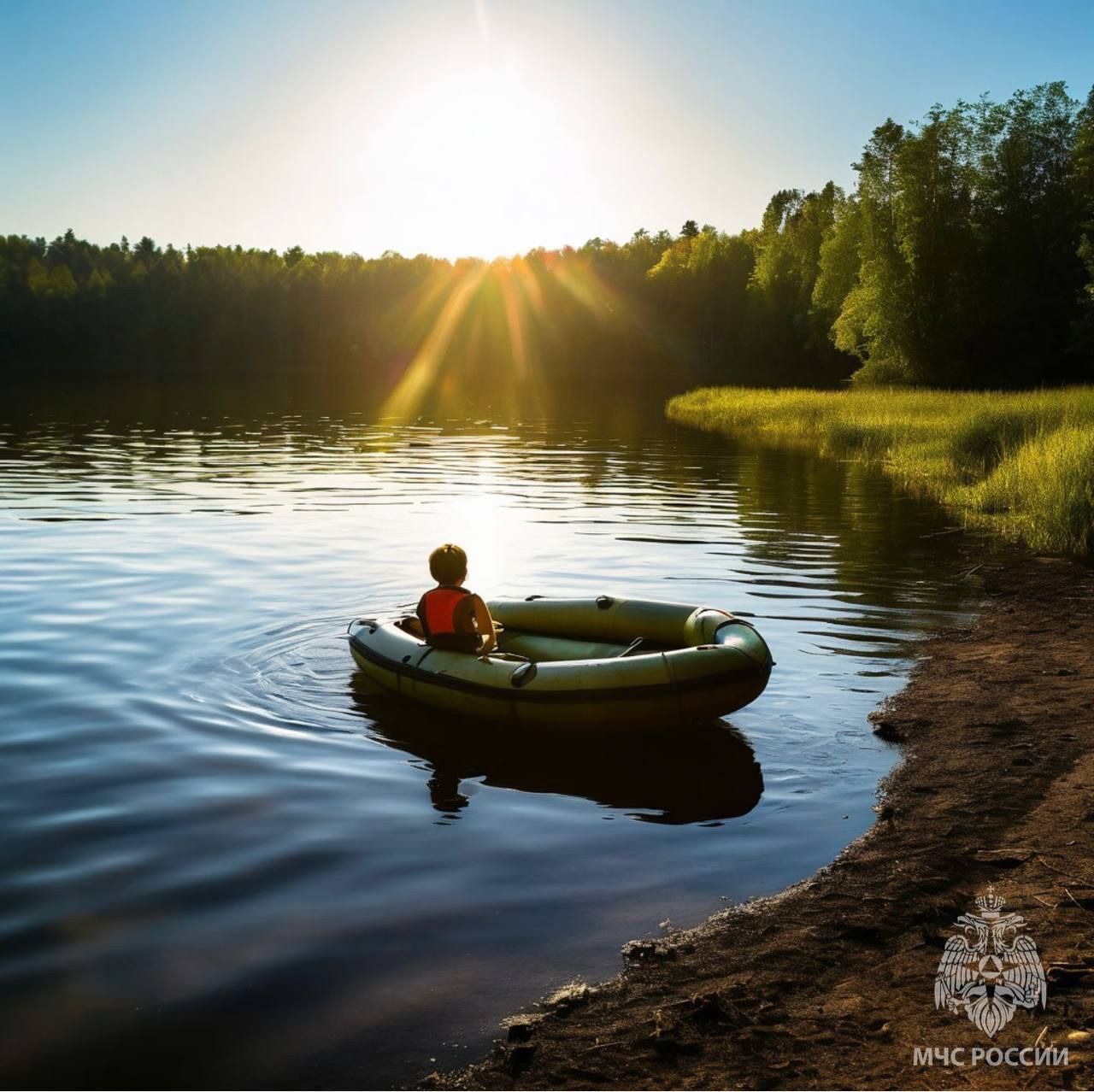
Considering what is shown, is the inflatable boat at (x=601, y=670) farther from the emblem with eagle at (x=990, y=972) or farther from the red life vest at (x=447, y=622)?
the emblem with eagle at (x=990, y=972)

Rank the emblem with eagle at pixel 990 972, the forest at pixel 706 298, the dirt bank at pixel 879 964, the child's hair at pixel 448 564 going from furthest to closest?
the forest at pixel 706 298 < the child's hair at pixel 448 564 < the emblem with eagle at pixel 990 972 < the dirt bank at pixel 879 964

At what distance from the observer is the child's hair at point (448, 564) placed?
8.94 metres

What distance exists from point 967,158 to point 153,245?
156192mm

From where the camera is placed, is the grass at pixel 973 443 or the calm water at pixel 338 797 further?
the grass at pixel 973 443

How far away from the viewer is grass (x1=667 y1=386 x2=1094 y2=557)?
1537 cm

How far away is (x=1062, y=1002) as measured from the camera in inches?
160

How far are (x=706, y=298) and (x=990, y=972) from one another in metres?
107

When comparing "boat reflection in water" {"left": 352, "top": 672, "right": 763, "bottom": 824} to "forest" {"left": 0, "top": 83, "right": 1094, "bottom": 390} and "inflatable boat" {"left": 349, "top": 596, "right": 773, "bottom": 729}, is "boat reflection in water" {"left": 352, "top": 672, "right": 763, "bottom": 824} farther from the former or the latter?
"forest" {"left": 0, "top": 83, "right": 1094, "bottom": 390}

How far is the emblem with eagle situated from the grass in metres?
11.1

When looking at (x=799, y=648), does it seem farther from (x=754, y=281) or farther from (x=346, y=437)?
(x=754, y=281)

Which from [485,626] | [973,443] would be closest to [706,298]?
[973,443]

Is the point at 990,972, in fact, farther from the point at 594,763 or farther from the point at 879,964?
the point at 594,763

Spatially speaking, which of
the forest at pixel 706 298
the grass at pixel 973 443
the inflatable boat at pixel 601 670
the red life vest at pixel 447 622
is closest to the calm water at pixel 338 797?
the inflatable boat at pixel 601 670

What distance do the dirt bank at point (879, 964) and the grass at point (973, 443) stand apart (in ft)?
28.2
